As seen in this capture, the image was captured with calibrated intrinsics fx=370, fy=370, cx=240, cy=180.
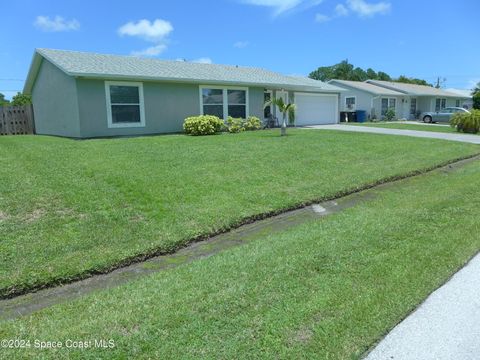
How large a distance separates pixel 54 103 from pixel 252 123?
9.71 meters

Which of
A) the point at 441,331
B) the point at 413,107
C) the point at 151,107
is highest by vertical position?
the point at 413,107

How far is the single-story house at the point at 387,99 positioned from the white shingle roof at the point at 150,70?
11.0m

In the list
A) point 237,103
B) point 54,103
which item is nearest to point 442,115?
point 237,103

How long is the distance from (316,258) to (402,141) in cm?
1287

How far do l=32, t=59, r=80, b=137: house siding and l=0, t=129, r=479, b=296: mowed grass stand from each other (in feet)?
12.2

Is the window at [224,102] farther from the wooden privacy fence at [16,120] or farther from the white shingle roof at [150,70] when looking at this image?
the wooden privacy fence at [16,120]

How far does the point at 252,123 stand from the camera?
1986cm

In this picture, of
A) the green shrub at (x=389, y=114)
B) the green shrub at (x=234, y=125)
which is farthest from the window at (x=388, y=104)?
the green shrub at (x=234, y=125)

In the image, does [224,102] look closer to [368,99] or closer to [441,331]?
[441,331]

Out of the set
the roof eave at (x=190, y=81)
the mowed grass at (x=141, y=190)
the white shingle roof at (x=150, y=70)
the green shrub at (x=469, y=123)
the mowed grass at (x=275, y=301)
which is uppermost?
the white shingle roof at (x=150, y=70)

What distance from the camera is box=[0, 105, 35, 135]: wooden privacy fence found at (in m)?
18.7

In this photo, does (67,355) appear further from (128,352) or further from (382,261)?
(382,261)

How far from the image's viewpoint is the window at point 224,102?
19.2 m

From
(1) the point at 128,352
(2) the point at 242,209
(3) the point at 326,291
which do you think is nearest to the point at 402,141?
(2) the point at 242,209
